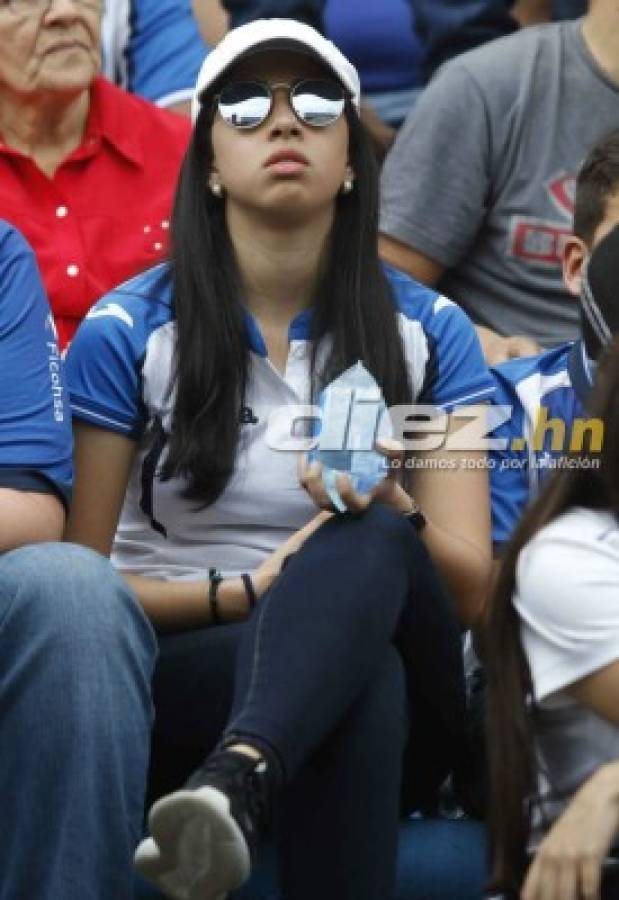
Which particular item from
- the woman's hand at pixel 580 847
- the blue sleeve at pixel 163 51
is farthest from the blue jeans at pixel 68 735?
the blue sleeve at pixel 163 51

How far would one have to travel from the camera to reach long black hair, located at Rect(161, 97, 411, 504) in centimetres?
414

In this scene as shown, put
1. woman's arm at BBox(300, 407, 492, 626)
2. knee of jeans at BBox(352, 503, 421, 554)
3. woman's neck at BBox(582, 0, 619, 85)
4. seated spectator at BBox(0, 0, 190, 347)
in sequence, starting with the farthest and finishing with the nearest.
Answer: woman's neck at BBox(582, 0, 619, 85) < seated spectator at BBox(0, 0, 190, 347) < woman's arm at BBox(300, 407, 492, 626) < knee of jeans at BBox(352, 503, 421, 554)

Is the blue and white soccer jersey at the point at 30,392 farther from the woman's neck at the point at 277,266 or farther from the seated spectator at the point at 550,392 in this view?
the seated spectator at the point at 550,392

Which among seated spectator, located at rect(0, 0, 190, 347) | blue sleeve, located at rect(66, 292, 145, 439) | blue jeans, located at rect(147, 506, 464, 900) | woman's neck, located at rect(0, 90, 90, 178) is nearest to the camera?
blue jeans, located at rect(147, 506, 464, 900)

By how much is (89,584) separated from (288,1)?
2.41 meters

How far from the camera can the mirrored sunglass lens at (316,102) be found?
4309mm

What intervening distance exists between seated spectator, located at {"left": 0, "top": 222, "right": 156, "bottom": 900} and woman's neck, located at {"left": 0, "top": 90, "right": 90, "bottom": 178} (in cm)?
139

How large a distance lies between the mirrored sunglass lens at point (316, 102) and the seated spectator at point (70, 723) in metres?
1.07

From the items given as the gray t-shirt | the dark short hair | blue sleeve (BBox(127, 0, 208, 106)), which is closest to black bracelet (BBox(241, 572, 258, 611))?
the dark short hair

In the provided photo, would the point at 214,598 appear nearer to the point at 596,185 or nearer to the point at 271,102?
the point at 271,102

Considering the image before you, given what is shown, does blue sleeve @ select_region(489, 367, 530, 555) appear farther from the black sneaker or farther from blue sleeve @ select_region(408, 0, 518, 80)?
blue sleeve @ select_region(408, 0, 518, 80)

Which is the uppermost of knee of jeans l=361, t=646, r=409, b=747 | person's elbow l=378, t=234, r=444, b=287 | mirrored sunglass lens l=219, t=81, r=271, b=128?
mirrored sunglass lens l=219, t=81, r=271, b=128

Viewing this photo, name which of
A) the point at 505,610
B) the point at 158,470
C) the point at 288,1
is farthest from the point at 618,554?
the point at 288,1

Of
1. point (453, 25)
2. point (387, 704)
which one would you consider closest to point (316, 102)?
point (387, 704)
